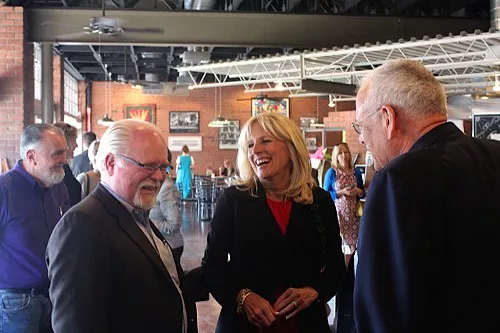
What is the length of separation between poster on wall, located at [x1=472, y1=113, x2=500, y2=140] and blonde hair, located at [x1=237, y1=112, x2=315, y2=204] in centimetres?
506

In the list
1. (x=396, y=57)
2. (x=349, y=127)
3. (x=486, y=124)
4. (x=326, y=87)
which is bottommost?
(x=486, y=124)

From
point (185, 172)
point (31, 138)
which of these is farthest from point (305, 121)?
point (31, 138)

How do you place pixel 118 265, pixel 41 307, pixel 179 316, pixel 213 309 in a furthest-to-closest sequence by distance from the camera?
pixel 213 309, pixel 41 307, pixel 179 316, pixel 118 265

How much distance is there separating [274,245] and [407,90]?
0.97 m

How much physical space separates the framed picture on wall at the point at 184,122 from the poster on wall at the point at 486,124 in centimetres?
1371

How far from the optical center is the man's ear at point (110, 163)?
5.55 ft

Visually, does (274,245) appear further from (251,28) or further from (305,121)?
(305,121)

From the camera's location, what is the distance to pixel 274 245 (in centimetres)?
207

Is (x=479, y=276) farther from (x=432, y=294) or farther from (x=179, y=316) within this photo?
(x=179, y=316)

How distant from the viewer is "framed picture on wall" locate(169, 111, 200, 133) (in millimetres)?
19594

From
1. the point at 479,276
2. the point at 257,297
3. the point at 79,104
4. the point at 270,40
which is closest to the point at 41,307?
the point at 257,297

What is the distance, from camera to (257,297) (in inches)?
79.1

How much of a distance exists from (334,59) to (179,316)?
7.95m

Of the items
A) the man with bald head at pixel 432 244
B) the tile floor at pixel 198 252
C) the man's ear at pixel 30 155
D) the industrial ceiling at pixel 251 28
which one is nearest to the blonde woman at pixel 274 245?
the man with bald head at pixel 432 244
